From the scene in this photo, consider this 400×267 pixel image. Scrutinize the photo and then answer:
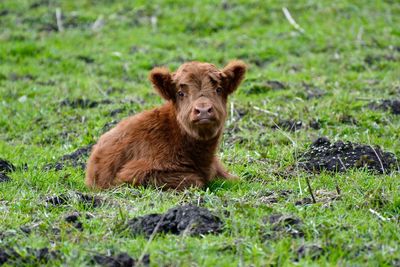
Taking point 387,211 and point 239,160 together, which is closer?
point 387,211

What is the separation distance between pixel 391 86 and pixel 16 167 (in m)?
7.60

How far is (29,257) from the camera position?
6.52m

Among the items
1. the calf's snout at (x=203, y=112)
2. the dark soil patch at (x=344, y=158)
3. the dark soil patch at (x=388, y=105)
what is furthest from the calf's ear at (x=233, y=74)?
the dark soil patch at (x=388, y=105)

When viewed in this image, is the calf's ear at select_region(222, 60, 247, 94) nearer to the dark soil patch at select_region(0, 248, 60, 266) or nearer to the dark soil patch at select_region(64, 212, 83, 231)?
the dark soil patch at select_region(64, 212, 83, 231)

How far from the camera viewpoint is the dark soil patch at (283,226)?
23.1 ft

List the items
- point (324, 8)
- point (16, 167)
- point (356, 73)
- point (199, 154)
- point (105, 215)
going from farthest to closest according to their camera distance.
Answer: point (324, 8) → point (356, 73) → point (16, 167) → point (199, 154) → point (105, 215)

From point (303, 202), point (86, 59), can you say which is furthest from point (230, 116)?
point (86, 59)

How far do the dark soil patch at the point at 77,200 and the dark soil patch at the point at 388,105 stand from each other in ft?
22.1

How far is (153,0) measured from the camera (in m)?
22.4

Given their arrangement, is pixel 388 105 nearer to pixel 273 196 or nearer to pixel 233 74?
pixel 233 74

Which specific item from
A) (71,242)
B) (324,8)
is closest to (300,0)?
(324,8)

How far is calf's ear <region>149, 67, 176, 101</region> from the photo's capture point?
387 inches

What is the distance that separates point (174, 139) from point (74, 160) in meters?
2.30

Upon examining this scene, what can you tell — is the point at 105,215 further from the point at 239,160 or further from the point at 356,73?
the point at 356,73
